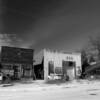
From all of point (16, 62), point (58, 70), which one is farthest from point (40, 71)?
point (16, 62)

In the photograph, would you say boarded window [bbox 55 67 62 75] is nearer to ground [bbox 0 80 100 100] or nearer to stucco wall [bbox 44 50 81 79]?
stucco wall [bbox 44 50 81 79]

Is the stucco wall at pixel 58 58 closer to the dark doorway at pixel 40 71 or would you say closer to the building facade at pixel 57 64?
the building facade at pixel 57 64

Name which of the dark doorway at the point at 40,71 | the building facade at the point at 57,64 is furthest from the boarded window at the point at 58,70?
the dark doorway at the point at 40,71

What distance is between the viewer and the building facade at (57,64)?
30.0 metres

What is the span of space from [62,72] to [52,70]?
252cm

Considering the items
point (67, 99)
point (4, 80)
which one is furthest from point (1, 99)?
point (4, 80)

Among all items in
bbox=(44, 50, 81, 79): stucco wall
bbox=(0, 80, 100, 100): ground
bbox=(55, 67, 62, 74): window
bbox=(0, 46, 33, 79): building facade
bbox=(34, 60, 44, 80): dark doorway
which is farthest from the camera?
bbox=(55, 67, 62, 74): window

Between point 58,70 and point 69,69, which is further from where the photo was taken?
point 69,69

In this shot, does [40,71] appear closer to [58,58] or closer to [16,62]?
[58,58]

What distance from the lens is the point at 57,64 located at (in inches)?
1242

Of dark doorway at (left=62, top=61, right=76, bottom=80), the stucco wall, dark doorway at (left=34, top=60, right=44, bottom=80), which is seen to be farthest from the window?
dark doorway at (left=34, top=60, right=44, bottom=80)

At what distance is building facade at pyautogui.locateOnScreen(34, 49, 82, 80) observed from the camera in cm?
3005

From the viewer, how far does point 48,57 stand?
1208 inches

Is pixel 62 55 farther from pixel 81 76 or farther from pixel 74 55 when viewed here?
pixel 81 76
